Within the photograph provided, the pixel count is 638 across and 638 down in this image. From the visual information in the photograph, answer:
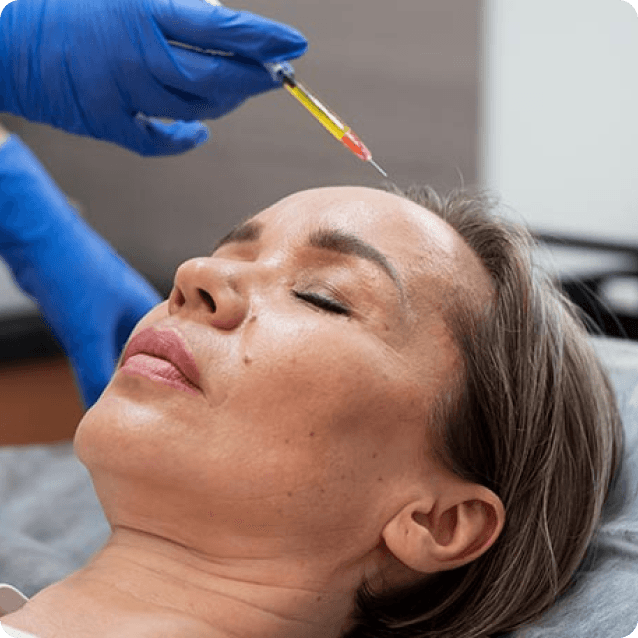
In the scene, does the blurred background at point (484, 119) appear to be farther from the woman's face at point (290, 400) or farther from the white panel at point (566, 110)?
the woman's face at point (290, 400)

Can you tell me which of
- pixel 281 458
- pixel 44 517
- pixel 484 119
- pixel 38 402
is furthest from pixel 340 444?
pixel 38 402

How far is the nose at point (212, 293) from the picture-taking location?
122 cm

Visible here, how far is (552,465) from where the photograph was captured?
4.36ft

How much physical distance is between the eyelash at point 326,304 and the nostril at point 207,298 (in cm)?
10

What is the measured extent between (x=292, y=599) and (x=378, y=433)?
0.70ft

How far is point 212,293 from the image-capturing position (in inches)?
48.6

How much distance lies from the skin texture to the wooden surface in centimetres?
152

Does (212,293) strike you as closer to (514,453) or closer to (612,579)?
(514,453)

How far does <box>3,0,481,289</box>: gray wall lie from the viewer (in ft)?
7.85

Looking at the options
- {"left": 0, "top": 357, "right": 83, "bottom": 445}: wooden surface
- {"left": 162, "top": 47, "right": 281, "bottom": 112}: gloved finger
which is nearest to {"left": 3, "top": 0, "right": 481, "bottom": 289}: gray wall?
{"left": 0, "top": 357, "right": 83, "bottom": 445}: wooden surface

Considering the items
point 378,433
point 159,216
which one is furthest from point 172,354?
point 159,216

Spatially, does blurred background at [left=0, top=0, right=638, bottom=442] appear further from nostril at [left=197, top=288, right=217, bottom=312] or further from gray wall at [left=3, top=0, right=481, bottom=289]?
nostril at [left=197, top=288, right=217, bottom=312]

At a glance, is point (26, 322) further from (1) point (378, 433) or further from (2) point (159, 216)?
(1) point (378, 433)

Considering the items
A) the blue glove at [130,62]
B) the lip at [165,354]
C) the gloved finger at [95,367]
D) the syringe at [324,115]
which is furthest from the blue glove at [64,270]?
the lip at [165,354]
